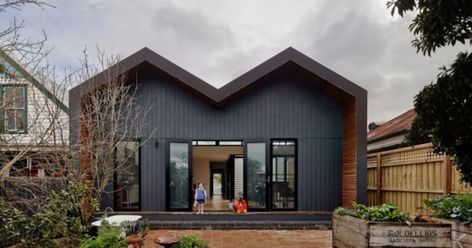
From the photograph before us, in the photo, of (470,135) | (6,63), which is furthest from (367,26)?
(6,63)

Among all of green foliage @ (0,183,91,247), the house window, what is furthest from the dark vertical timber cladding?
green foliage @ (0,183,91,247)

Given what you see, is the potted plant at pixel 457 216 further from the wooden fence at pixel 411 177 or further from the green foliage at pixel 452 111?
the wooden fence at pixel 411 177

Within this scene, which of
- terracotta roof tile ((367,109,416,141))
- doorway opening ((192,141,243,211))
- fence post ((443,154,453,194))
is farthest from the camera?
doorway opening ((192,141,243,211))

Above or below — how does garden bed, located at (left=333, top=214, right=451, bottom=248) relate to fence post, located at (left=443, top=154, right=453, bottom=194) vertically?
below

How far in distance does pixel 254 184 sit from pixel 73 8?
642 centimetres

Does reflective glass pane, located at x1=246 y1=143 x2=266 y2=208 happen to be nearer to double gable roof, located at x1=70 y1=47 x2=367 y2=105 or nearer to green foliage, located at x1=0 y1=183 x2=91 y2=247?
double gable roof, located at x1=70 y1=47 x2=367 y2=105

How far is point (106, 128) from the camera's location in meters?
9.06

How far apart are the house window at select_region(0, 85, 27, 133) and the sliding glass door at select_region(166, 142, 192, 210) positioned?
167 inches

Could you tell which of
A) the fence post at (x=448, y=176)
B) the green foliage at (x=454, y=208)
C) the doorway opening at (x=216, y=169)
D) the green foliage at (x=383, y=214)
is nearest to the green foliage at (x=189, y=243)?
the green foliage at (x=383, y=214)

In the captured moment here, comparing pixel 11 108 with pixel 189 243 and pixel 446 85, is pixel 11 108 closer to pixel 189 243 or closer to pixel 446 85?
pixel 189 243

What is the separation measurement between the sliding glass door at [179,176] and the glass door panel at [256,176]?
1648 mm

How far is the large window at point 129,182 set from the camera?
10.2 meters

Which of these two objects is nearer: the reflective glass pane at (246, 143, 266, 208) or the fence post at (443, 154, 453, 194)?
the fence post at (443, 154, 453, 194)

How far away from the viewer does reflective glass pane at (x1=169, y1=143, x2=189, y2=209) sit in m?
10.2
